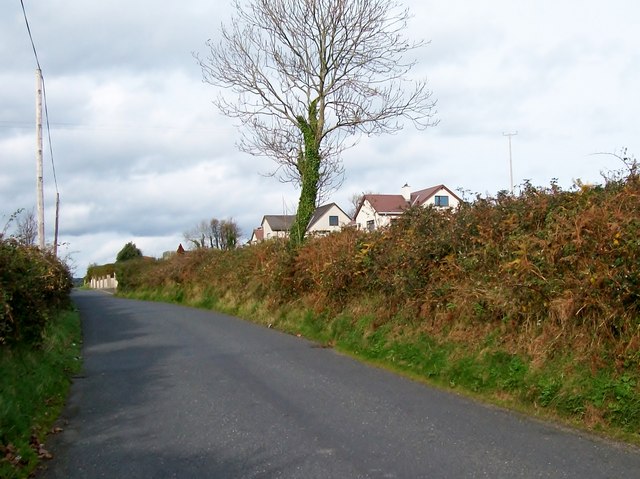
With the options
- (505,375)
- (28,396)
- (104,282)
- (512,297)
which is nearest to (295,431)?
(505,375)

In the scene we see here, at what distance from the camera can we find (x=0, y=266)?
9.90 metres

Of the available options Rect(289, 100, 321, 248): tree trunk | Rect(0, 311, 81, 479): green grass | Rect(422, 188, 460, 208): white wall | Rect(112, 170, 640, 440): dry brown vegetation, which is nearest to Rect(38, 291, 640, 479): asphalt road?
Rect(0, 311, 81, 479): green grass

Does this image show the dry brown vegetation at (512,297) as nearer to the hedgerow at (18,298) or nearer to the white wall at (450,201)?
the white wall at (450,201)

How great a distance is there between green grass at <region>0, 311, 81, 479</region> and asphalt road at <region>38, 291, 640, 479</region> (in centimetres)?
25

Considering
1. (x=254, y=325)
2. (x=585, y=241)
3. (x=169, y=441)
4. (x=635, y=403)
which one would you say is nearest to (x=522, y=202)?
(x=585, y=241)

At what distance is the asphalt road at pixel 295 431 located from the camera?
19.4ft

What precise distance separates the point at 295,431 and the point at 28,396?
363 cm

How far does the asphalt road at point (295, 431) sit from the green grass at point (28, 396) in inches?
9.8

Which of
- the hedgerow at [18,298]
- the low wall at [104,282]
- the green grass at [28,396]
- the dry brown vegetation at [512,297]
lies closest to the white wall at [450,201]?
the dry brown vegetation at [512,297]

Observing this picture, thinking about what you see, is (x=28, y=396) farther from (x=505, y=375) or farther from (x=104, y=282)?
(x=104, y=282)

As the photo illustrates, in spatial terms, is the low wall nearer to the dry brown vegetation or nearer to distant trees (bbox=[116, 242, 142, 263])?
distant trees (bbox=[116, 242, 142, 263])

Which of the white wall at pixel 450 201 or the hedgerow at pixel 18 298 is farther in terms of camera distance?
the white wall at pixel 450 201

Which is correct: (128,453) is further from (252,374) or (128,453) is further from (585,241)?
(585,241)

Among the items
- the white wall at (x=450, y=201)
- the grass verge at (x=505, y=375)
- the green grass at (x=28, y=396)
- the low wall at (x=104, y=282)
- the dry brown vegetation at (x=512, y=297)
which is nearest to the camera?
the green grass at (x=28, y=396)
